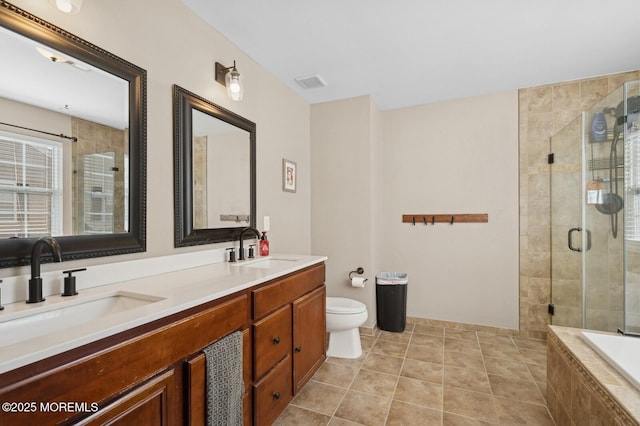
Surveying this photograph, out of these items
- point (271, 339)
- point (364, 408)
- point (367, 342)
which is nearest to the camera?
point (271, 339)

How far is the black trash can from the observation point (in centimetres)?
318

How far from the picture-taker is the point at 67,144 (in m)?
1.32

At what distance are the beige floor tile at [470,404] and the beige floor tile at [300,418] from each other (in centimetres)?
77

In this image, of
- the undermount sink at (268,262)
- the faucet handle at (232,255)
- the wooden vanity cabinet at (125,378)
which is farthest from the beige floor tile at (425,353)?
the wooden vanity cabinet at (125,378)

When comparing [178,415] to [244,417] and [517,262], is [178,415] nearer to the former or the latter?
[244,417]

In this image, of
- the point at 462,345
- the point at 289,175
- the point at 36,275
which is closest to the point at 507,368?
the point at 462,345

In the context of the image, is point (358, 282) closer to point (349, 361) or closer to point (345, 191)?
point (349, 361)

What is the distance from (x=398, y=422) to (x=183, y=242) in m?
1.63

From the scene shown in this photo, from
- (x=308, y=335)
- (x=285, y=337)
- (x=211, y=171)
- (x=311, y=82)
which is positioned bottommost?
(x=308, y=335)

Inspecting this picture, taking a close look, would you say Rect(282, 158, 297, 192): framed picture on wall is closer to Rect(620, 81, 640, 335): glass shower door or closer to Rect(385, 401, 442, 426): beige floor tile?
Rect(385, 401, 442, 426): beige floor tile

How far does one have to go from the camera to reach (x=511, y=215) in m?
3.13

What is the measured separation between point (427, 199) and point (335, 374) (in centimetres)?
203

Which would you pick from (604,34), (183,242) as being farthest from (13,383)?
(604,34)

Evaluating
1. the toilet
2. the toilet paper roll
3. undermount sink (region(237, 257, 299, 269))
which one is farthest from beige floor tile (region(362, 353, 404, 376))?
undermount sink (region(237, 257, 299, 269))
